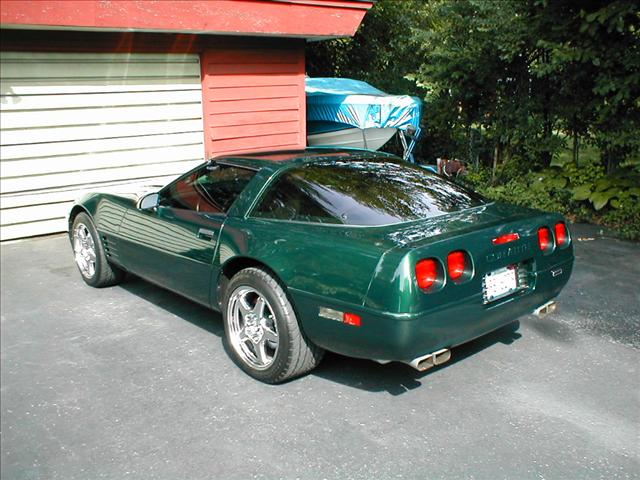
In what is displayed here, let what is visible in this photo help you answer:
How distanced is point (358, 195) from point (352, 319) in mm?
902

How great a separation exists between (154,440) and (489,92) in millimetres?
8287

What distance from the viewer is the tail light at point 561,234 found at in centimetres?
416

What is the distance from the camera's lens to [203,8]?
27.0 feet

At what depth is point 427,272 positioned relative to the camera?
11.1ft

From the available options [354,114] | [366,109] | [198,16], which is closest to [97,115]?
[198,16]

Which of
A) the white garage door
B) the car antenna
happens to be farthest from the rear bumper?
the white garage door

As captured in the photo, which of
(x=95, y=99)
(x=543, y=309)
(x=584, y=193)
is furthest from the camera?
(x=584, y=193)

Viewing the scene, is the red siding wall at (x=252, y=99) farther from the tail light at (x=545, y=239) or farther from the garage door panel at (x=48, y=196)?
the tail light at (x=545, y=239)

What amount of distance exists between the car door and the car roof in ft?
0.25

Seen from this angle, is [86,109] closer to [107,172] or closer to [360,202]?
[107,172]

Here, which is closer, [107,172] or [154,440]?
[154,440]

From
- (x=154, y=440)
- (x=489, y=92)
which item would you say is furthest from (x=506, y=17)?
(x=154, y=440)

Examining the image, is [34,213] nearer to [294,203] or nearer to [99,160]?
[99,160]

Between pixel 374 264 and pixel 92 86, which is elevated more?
pixel 92 86
